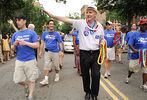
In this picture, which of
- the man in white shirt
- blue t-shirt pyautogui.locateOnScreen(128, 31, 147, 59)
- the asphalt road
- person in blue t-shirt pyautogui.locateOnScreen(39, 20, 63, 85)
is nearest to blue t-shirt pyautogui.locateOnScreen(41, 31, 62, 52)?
person in blue t-shirt pyautogui.locateOnScreen(39, 20, 63, 85)

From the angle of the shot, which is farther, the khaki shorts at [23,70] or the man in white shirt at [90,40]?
the khaki shorts at [23,70]

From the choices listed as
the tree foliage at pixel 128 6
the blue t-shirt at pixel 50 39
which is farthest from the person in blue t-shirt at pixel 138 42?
the tree foliage at pixel 128 6

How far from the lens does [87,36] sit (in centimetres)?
354

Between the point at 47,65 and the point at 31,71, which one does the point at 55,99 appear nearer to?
the point at 31,71

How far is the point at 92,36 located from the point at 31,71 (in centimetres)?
159

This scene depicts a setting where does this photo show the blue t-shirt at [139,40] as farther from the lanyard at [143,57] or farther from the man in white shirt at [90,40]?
the man in white shirt at [90,40]

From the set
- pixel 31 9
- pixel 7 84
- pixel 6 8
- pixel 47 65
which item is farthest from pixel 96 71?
pixel 31 9

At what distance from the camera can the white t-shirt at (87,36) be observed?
3.54m

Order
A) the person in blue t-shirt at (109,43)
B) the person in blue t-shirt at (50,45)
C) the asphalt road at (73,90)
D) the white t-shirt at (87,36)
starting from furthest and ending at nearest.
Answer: the person in blue t-shirt at (109,43) < the person in blue t-shirt at (50,45) < the asphalt road at (73,90) < the white t-shirt at (87,36)

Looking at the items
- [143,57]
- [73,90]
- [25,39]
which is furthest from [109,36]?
[25,39]

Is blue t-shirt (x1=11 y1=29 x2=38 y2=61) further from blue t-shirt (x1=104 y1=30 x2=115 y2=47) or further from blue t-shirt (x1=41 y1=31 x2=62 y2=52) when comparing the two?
A: blue t-shirt (x1=104 y1=30 x2=115 y2=47)

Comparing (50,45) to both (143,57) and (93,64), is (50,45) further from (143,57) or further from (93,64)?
(143,57)

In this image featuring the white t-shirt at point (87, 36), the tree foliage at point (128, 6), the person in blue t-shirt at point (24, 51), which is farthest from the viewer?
the tree foliage at point (128, 6)

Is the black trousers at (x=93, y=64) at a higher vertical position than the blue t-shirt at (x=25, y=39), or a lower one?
lower
